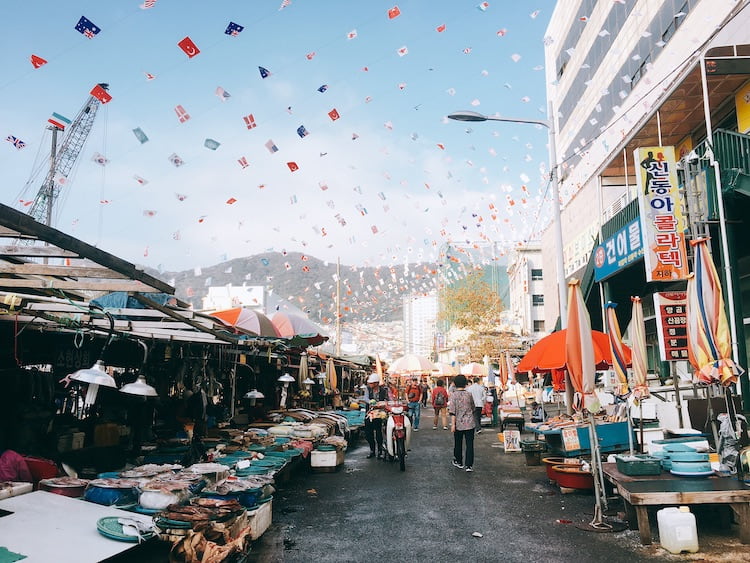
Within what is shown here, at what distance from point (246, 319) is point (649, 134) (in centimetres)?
1218

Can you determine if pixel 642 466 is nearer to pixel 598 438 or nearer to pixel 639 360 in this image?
pixel 639 360

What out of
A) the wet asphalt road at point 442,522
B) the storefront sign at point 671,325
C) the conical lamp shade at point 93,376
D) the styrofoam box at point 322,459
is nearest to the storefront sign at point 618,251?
the storefront sign at point 671,325

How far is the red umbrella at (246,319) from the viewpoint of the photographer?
12.1 meters

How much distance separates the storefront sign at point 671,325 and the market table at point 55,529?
8899mm

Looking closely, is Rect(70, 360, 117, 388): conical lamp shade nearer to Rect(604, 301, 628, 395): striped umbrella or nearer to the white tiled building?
Rect(604, 301, 628, 395): striped umbrella

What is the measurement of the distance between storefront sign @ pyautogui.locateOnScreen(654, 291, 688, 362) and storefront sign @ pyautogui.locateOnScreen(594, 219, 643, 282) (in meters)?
4.12

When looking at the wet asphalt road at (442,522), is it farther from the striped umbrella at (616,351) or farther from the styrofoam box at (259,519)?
the striped umbrella at (616,351)

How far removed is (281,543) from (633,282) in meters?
14.9

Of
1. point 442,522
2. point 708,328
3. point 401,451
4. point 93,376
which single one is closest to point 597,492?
point 442,522

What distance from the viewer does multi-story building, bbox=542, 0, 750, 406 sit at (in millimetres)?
11523

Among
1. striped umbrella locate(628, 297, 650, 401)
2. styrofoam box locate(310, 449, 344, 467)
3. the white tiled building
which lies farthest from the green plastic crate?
the white tiled building

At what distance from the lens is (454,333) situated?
242ft

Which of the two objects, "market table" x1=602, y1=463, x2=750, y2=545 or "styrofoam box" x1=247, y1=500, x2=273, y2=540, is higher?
"market table" x1=602, y1=463, x2=750, y2=545

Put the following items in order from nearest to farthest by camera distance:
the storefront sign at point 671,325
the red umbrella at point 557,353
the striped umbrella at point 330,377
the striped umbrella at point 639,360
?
the striped umbrella at point 639,360, the storefront sign at point 671,325, the red umbrella at point 557,353, the striped umbrella at point 330,377
